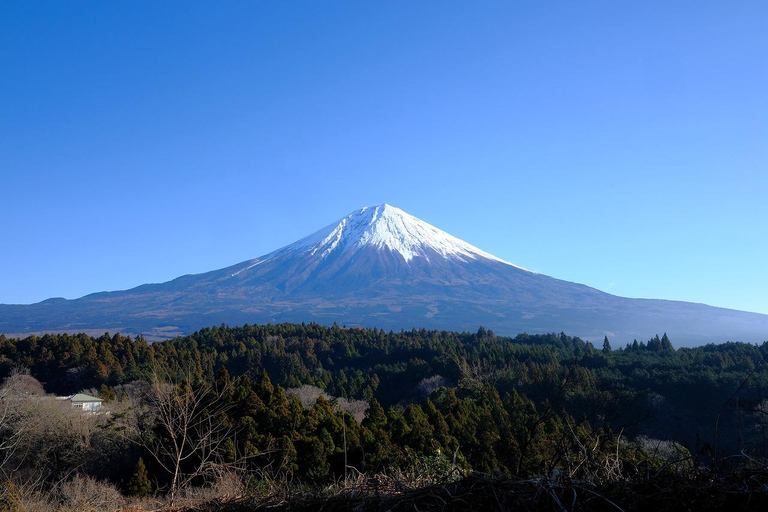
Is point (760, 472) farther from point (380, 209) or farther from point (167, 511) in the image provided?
point (380, 209)

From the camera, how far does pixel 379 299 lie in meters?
103

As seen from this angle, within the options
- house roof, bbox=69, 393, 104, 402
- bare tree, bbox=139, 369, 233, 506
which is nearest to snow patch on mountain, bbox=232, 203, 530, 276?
house roof, bbox=69, 393, 104, 402

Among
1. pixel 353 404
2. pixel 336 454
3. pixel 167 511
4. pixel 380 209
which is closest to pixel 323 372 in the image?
pixel 353 404

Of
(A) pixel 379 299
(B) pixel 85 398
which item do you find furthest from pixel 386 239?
(B) pixel 85 398

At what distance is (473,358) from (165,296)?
94.9 metres

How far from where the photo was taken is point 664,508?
1.28m

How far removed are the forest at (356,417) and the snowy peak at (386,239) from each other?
70.0m

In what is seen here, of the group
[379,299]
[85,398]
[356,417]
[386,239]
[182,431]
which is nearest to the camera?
[182,431]

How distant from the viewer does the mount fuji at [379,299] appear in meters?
95.8

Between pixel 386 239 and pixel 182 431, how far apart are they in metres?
118

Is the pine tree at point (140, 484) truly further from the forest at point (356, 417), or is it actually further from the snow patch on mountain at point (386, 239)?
the snow patch on mountain at point (386, 239)

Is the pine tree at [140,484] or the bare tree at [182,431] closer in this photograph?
the bare tree at [182,431]

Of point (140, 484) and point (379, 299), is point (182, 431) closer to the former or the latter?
point (140, 484)

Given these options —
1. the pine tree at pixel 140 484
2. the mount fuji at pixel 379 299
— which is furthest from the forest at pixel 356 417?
the mount fuji at pixel 379 299
